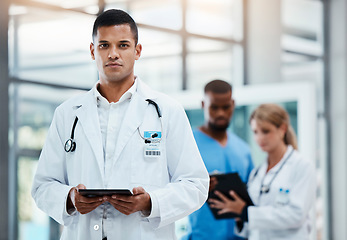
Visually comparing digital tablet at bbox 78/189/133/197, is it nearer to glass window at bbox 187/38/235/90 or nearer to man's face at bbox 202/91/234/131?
man's face at bbox 202/91/234/131

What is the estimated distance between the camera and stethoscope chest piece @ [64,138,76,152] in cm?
206

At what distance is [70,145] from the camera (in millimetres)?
2057

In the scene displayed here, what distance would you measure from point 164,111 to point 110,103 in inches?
7.7

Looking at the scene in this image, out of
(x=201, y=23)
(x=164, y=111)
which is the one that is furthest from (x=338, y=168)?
(x=164, y=111)

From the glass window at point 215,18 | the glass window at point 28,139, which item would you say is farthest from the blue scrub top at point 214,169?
the glass window at point 215,18

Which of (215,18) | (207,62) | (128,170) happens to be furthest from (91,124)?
(215,18)

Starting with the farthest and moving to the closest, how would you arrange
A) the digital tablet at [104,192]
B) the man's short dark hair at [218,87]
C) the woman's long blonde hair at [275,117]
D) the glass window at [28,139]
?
the glass window at [28,139]
the woman's long blonde hair at [275,117]
the man's short dark hair at [218,87]
the digital tablet at [104,192]

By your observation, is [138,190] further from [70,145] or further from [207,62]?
[207,62]

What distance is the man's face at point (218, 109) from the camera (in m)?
3.76

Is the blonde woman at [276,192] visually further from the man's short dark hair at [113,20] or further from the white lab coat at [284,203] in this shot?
the man's short dark hair at [113,20]

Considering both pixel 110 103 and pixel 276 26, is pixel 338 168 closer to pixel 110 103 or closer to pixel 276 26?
pixel 276 26

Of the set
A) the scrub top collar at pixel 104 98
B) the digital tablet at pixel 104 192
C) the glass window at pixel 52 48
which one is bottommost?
the digital tablet at pixel 104 192

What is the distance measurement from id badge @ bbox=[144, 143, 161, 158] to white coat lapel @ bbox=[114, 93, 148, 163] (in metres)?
0.07

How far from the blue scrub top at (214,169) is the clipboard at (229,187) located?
12cm
